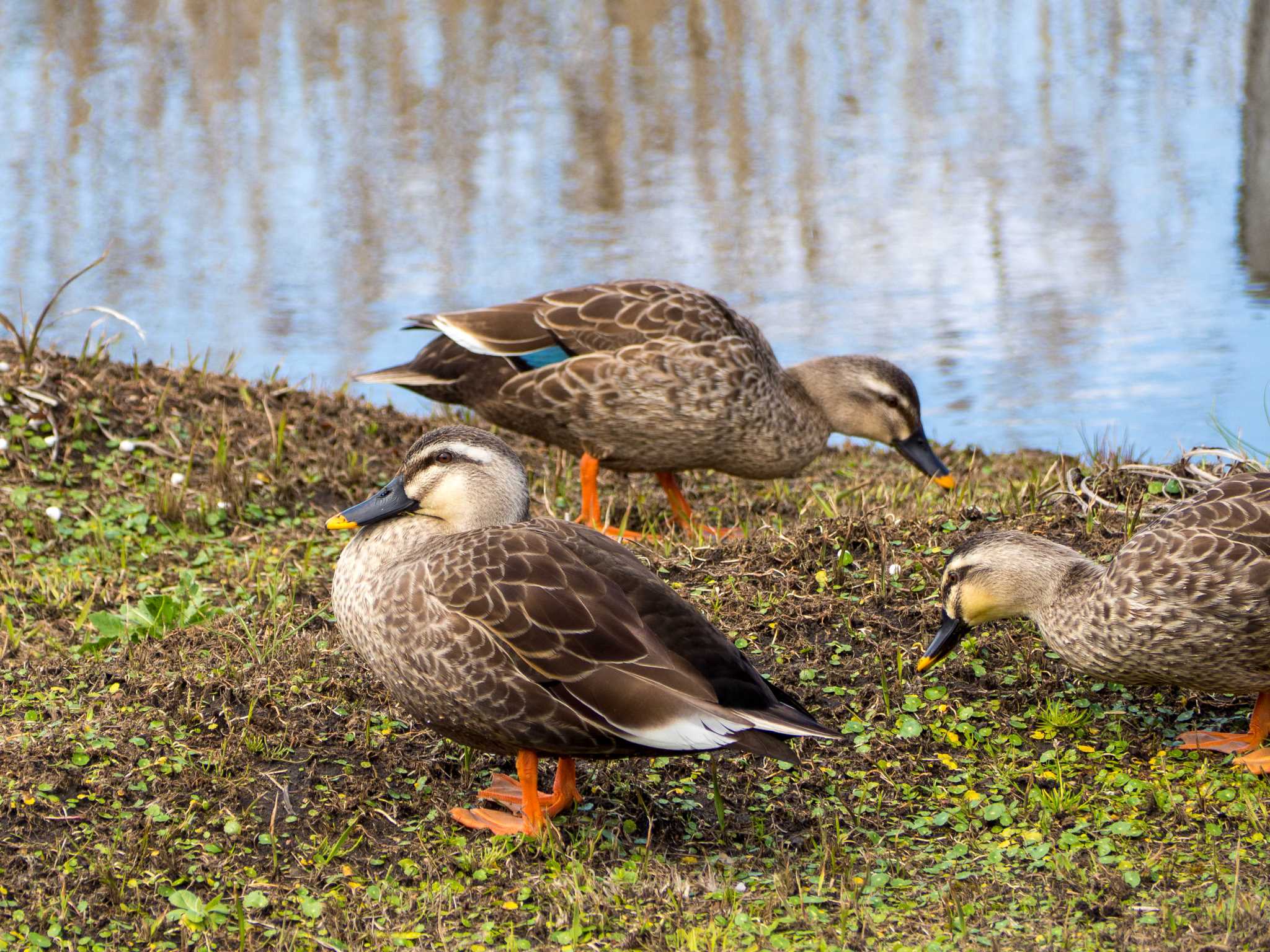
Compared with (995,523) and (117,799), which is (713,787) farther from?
(995,523)

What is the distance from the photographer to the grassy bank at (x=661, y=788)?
3488mm

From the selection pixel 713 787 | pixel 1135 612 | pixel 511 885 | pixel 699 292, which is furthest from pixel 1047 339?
pixel 511 885

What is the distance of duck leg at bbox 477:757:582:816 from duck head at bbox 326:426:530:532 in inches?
31.0

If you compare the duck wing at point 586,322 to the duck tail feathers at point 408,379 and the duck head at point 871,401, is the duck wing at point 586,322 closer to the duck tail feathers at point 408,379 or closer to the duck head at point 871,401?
the duck tail feathers at point 408,379

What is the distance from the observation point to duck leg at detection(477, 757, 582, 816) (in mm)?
4074

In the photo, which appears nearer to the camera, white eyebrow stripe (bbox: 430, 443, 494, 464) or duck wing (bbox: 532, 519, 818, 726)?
duck wing (bbox: 532, 519, 818, 726)

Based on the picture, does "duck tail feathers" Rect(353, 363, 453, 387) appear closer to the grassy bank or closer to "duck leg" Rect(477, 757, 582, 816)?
the grassy bank

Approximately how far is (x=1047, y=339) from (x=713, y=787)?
567cm

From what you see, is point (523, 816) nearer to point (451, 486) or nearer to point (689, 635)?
point (689, 635)

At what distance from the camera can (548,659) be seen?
12.3 ft

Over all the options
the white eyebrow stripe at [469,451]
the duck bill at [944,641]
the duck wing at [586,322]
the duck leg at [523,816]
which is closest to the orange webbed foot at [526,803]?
the duck leg at [523,816]

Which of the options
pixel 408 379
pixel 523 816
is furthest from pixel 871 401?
pixel 523 816

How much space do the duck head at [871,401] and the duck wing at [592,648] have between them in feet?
11.8

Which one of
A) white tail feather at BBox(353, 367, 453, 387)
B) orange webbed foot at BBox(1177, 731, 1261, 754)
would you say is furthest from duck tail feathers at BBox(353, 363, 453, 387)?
orange webbed foot at BBox(1177, 731, 1261, 754)
